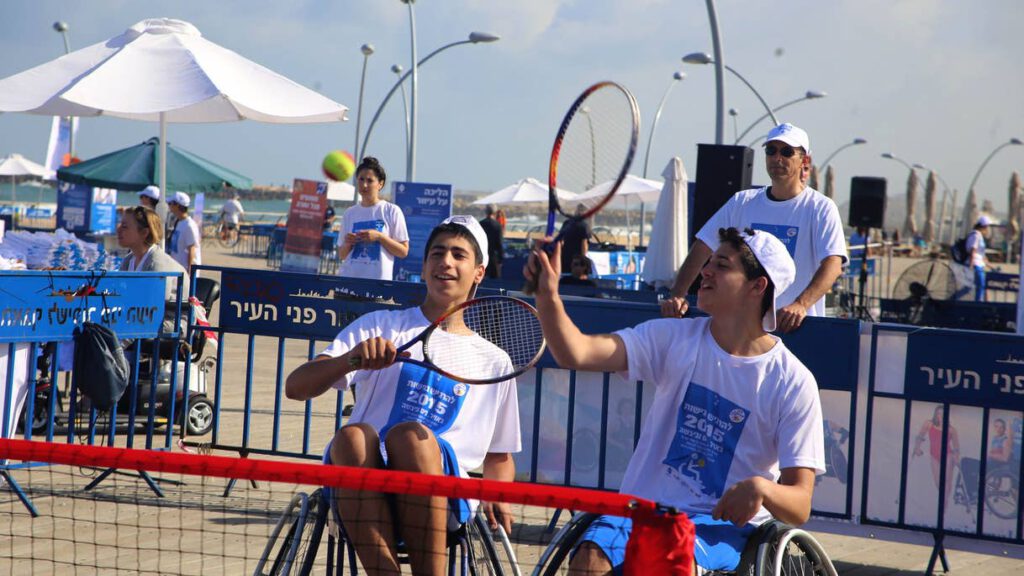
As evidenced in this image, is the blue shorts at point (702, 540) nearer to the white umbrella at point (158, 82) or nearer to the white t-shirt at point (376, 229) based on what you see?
the white t-shirt at point (376, 229)

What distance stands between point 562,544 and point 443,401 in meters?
0.83

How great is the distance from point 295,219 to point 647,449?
56.6ft

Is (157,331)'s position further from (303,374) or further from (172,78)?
(303,374)

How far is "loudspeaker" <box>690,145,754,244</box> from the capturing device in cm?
877

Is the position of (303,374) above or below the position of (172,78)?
below

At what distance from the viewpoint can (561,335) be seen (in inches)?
124

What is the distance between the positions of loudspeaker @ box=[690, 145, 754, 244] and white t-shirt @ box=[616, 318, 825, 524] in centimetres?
541

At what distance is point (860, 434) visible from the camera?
17.7ft

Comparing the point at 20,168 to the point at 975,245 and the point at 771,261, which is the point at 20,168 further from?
the point at 771,261

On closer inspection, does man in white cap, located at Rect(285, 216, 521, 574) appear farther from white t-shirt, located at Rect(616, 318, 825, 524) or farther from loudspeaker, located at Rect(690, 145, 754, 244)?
loudspeaker, located at Rect(690, 145, 754, 244)

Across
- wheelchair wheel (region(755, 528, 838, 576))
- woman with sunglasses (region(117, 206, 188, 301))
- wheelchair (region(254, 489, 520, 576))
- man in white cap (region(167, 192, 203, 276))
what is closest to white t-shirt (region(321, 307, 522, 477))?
wheelchair (region(254, 489, 520, 576))

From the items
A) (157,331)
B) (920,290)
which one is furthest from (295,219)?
(157,331)

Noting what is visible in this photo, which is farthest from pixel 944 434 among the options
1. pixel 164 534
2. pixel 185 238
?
pixel 185 238

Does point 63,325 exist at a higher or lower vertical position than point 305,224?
lower
